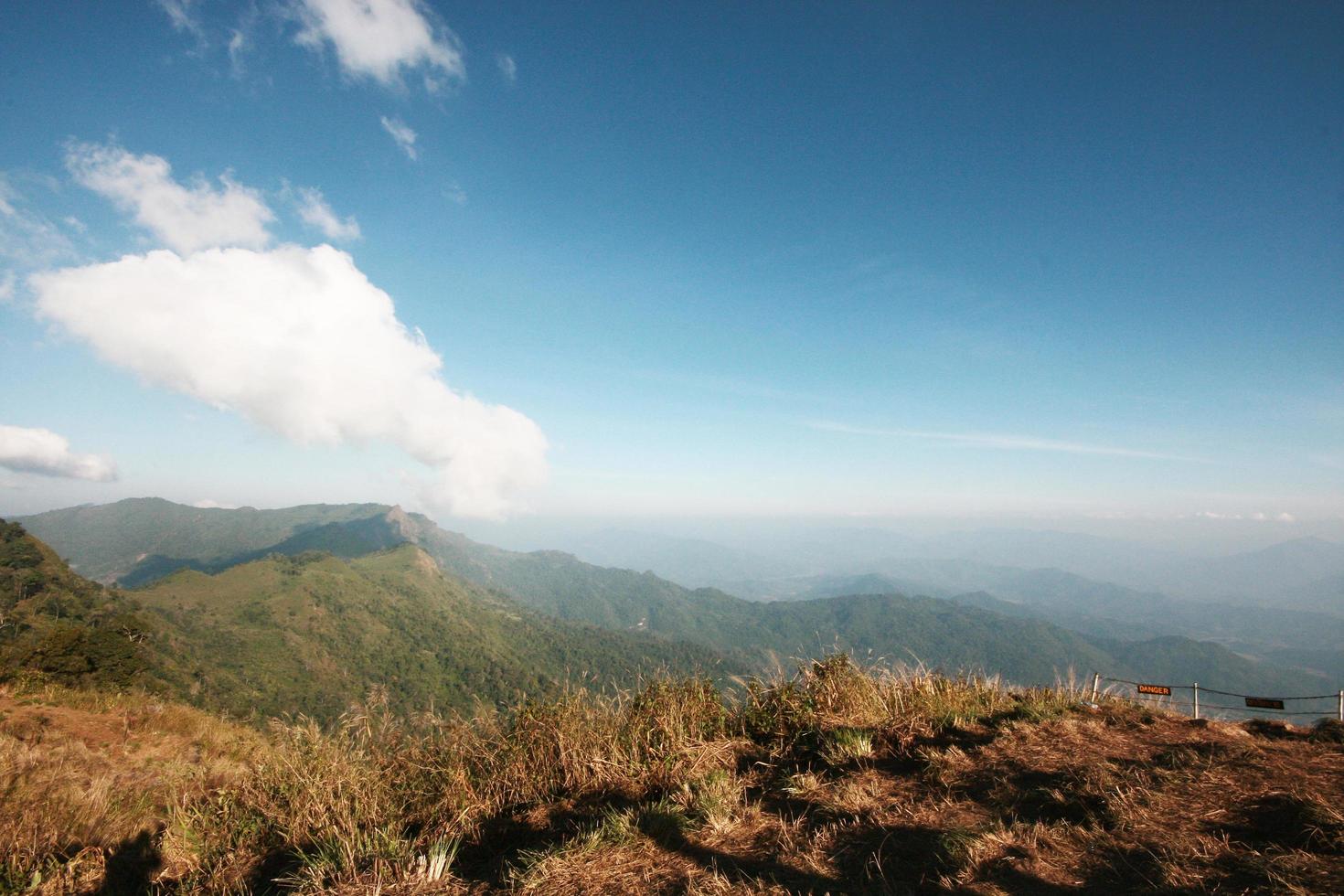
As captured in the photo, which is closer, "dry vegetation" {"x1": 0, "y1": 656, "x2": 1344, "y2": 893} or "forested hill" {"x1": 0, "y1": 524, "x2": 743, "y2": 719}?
"dry vegetation" {"x1": 0, "y1": 656, "x2": 1344, "y2": 893}

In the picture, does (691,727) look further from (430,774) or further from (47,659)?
(47,659)

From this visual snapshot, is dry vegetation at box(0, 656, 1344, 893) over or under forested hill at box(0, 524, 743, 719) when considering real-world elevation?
over

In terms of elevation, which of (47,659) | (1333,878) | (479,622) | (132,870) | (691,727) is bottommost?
(479,622)

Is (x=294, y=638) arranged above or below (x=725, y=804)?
below

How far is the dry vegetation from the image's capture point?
319 cm

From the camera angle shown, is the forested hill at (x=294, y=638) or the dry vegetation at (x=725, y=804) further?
the forested hill at (x=294, y=638)

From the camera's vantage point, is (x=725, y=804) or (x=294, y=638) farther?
(x=294, y=638)

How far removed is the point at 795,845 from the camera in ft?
11.5

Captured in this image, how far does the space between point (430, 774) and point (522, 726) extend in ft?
2.98

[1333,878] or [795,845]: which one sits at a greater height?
[1333,878]

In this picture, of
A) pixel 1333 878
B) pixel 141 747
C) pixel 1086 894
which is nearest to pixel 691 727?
pixel 1086 894

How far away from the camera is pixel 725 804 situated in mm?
3992

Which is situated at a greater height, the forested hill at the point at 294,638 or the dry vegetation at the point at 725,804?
the dry vegetation at the point at 725,804

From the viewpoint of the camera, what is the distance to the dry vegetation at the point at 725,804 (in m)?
3.19
